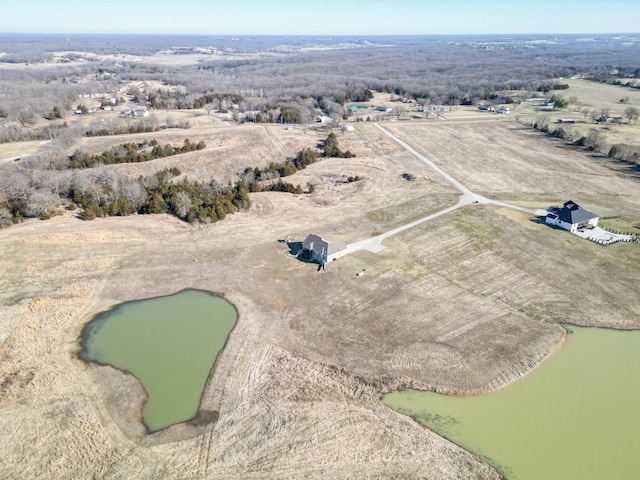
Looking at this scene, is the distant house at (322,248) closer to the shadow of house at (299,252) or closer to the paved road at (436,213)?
the shadow of house at (299,252)

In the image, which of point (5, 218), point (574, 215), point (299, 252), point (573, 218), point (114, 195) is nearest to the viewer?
point (299, 252)

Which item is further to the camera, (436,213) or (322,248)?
(436,213)

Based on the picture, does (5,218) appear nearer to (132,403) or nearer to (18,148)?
(132,403)

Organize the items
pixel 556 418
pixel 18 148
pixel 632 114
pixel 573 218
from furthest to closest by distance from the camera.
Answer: pixel 632 114 → pixel 18 148 → pixel 573 218 → pixel 556 418

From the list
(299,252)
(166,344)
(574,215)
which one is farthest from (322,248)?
(574,215)

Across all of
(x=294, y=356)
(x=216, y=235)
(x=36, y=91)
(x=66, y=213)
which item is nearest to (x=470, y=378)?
(x=294, y=356)

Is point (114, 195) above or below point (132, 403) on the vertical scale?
above

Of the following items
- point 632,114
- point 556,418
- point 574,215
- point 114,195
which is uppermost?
point 632,114
